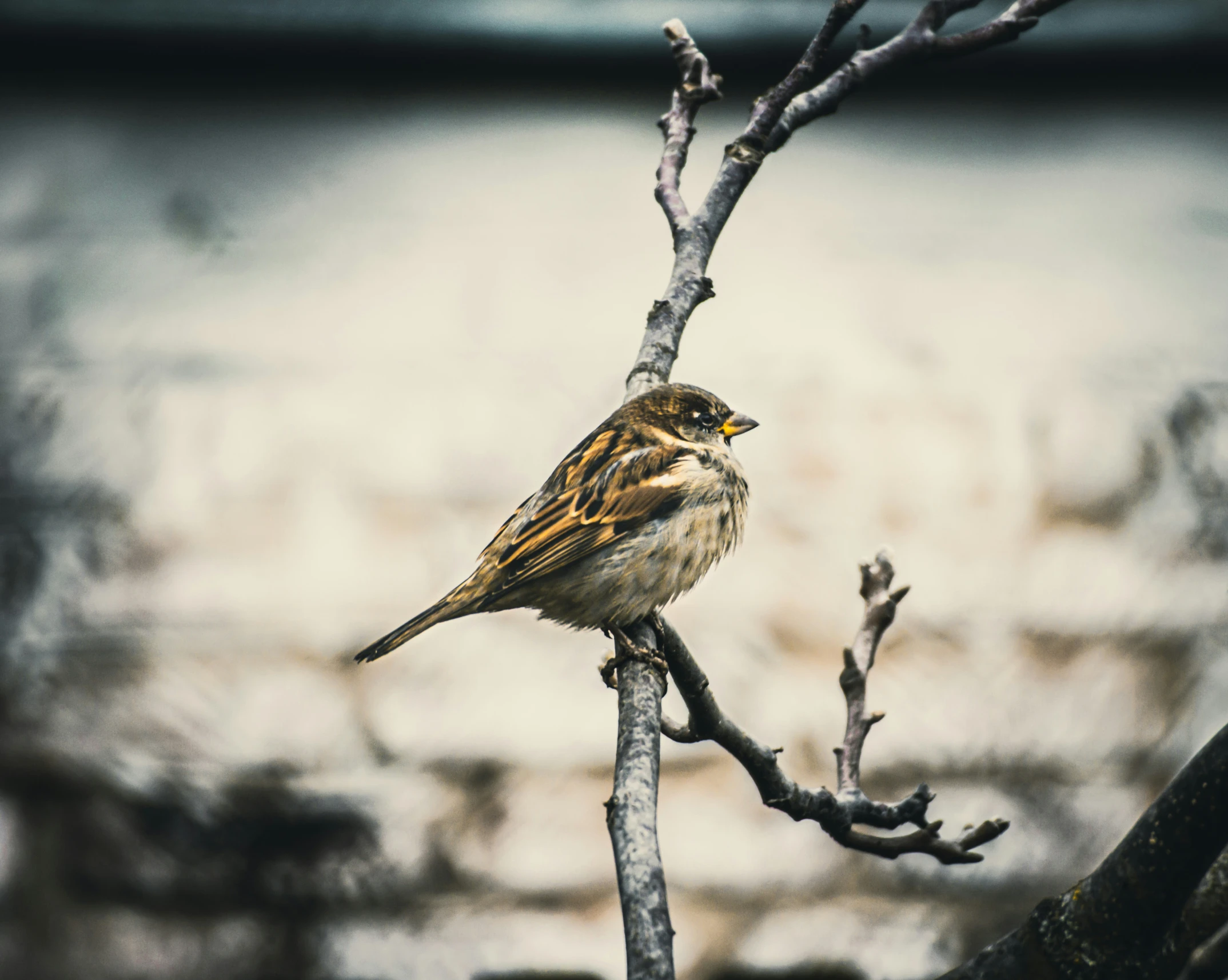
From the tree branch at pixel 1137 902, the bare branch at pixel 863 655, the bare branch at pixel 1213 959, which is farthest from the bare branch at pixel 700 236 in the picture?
the bare branch at pixel 1213 959

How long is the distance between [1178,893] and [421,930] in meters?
2.85

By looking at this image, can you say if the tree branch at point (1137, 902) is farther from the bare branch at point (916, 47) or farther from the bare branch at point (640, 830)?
the bare branch at point (916, 47)

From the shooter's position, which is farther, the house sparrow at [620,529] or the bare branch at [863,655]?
the house sparrow at [620,529]

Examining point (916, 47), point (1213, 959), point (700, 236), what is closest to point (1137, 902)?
point (1213, 959)

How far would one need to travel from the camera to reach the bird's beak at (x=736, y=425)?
2.43m

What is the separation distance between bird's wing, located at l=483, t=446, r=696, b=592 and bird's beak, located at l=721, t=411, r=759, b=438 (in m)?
0.19

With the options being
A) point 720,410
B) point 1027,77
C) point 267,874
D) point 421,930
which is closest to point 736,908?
point 421,930

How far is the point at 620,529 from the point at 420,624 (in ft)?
1.49

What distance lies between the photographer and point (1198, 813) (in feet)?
3.63

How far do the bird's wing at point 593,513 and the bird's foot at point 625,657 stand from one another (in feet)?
0.64

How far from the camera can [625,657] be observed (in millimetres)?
1689

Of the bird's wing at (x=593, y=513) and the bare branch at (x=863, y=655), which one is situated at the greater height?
the bird's wing at (x=593, y=513)

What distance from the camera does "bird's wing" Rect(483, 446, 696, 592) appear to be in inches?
82.2

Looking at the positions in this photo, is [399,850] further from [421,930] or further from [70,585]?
[70,585]
